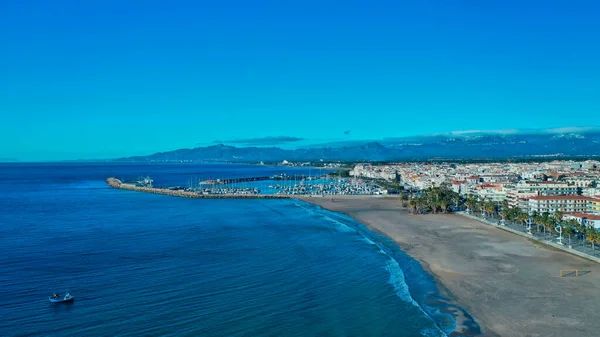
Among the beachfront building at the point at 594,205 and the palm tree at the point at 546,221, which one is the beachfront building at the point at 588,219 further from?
the beachfront building at the point at 594,205

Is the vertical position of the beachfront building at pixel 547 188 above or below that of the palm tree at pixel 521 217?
above

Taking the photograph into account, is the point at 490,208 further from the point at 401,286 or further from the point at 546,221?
the point at 401,286

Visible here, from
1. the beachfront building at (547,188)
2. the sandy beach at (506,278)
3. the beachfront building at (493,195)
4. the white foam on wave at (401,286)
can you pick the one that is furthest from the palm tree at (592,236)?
the beachfront building at (547,188)

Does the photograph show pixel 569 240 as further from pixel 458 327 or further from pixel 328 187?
pixel 328 187

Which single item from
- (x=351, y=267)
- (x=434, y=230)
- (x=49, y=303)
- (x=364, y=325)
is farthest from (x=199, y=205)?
(x=364, y=325)

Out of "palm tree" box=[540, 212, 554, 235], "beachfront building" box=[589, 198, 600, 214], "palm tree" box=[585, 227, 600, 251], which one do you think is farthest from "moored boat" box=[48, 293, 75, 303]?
"beachfront building" box=[589, 198, 600, 214]

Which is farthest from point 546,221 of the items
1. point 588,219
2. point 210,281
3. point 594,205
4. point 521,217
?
point 210,281
